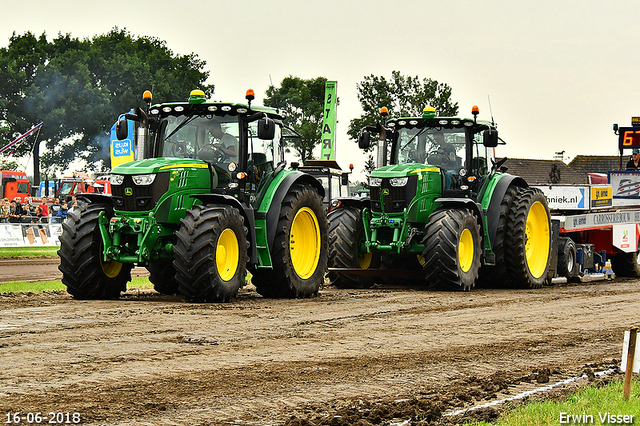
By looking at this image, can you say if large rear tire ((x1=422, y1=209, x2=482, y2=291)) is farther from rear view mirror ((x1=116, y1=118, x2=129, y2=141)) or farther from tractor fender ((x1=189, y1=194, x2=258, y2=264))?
rear view mirror ((x1=116, y1=118, x2=129, y2=141))

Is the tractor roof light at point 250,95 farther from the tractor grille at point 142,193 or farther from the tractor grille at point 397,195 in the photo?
the tractor grille at point 397,195

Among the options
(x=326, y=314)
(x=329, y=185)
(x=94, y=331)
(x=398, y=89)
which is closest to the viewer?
(x=94, y=331)

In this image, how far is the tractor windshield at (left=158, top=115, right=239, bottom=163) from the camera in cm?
1209

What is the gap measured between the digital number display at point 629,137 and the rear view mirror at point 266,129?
1710 cm

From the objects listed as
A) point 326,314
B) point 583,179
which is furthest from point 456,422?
point 583,179

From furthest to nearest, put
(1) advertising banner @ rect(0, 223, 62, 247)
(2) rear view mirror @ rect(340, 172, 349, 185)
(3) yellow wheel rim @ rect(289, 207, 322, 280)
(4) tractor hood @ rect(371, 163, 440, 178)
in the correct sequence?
1. (1) advertising banner @ rect(0, 223, 62, 247)
2. (2) rear view mirror @ rect(340, 172, 349, 185)
3. (4) tractor hood @ rect(371, 163, 440, 178)
4. (3) yellow wheel rim @ rect(289, 207, 322, 280)

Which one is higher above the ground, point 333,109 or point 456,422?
point 333,109

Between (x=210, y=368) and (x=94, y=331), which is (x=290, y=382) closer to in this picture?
(x=210, y=368)

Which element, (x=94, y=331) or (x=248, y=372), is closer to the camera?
(x=248, y=372)

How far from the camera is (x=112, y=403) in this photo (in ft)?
17.8

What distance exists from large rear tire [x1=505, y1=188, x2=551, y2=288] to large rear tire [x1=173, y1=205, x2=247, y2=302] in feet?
17.8

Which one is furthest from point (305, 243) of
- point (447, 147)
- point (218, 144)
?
point (447, 147)

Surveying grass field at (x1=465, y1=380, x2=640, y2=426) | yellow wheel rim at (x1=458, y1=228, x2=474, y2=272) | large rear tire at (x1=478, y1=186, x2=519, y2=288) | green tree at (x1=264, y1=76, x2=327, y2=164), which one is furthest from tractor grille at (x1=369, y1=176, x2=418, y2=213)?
green tree at (x1=264, y1=76, x2=327, y2=164)

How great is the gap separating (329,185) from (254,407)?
19517mm
